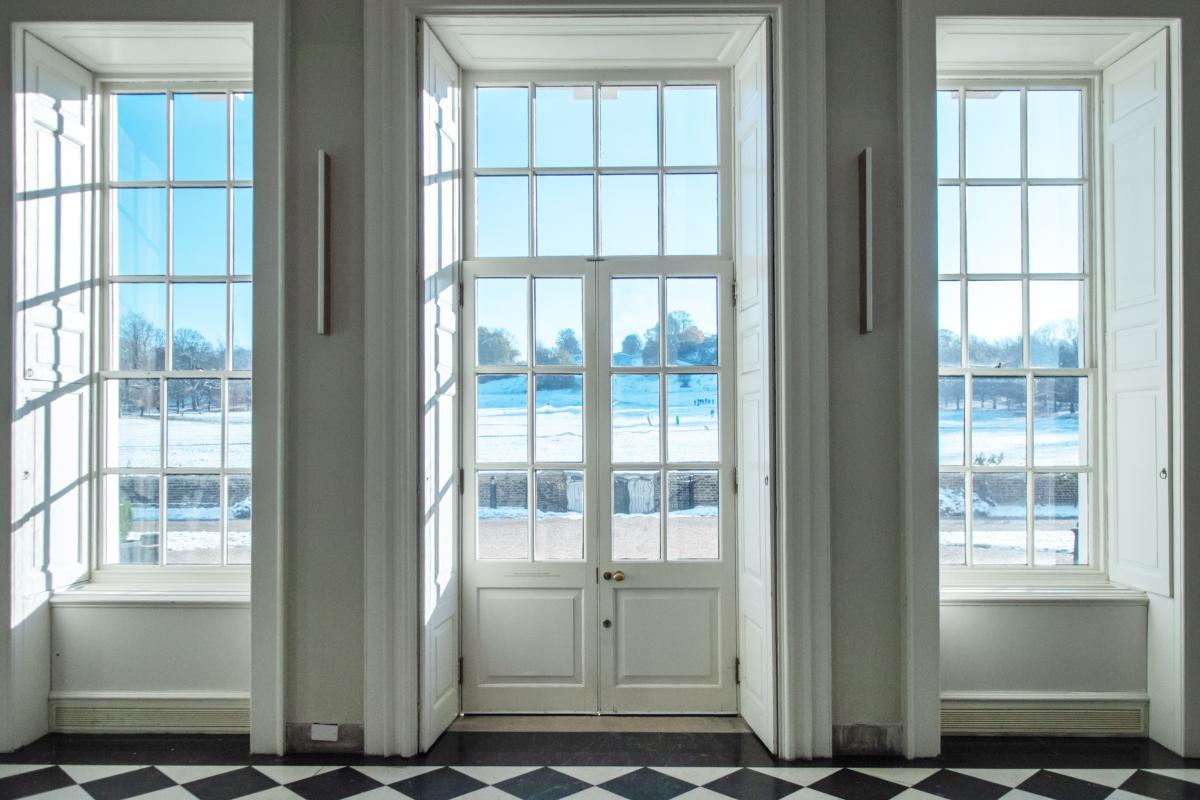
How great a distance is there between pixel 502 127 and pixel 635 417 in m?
1.53

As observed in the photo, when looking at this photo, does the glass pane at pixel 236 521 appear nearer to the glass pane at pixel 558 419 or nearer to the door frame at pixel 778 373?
the door frame at pixel 778 373

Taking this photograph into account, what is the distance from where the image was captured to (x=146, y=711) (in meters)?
3.39

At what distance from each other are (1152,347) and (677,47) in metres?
2.41

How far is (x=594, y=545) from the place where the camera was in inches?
144

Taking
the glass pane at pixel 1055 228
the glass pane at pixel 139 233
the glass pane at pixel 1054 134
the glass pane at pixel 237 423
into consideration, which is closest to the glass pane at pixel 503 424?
the glass pane at pixel 237 423

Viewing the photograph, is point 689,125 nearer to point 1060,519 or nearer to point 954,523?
point 954,523

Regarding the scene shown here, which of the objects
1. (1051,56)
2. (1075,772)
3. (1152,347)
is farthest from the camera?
(1051,56)

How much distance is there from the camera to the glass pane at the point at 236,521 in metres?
3.67

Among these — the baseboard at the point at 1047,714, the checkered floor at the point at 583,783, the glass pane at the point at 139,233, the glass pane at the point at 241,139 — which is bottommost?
the checkered floor at the point at 583,783

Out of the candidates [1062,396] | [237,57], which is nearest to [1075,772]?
[1062,396]

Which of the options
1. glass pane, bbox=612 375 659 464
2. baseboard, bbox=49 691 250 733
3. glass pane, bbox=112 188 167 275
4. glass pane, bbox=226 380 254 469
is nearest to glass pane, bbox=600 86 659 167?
glass pane, bbox=612 375 659 464

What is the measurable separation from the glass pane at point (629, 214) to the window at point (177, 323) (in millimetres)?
1690

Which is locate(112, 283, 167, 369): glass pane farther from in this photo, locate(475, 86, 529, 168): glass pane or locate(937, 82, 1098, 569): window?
locate(937, 82, 1098, 569): window

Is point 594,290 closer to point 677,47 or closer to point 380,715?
point 677,47
